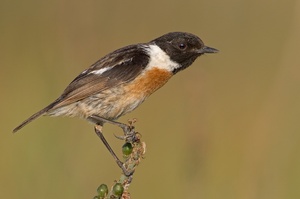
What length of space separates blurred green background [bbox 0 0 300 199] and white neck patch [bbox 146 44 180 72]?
0.16 m

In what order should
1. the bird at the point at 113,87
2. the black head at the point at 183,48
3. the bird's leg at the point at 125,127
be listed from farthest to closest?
the black head at the point at 183,48 → the bird at the point at 113,87 → the bird's leg at the point at 125,127

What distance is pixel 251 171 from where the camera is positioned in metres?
4.22

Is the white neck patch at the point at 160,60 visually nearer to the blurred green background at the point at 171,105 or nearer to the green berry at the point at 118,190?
A: the blurred green background at the point at 171,105

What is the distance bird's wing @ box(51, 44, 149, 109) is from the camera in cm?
485

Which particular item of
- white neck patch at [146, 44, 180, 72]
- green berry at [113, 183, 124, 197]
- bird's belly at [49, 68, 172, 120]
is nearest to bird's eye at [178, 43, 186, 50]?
white neck patch at [146, 44, 180, 72]

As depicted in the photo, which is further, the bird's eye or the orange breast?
the bird's eye

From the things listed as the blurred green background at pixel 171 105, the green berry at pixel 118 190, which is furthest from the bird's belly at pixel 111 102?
the green berry at pixel 118 190

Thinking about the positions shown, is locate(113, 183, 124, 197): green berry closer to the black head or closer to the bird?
the bird

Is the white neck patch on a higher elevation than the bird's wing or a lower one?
lower

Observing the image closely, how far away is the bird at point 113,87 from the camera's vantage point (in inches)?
191

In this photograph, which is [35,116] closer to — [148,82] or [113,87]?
[113,87]

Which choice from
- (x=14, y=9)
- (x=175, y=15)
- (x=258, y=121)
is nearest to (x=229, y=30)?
(x=175, y=15)

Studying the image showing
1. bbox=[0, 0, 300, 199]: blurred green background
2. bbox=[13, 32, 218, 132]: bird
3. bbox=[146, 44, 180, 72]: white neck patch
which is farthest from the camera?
bbox=[146, 44, 180, 72]: white neck patch

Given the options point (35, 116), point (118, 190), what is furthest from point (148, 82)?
point (118, 190)
